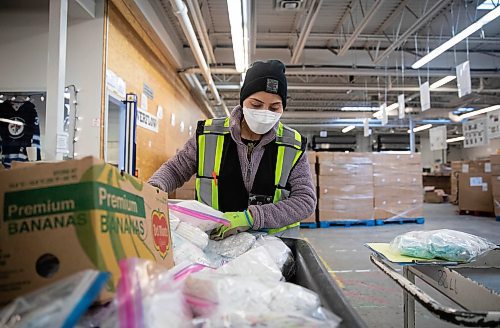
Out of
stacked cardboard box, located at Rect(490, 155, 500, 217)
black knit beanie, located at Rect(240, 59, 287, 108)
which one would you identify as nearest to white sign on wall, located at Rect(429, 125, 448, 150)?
stacked cardboard box, located at Rect(490, 155, 500, 217)

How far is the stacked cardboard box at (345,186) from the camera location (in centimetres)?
641

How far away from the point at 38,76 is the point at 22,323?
367 cm

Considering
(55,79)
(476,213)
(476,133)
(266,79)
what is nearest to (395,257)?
(266,79)

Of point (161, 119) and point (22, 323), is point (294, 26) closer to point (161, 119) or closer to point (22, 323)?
point (161, 119)

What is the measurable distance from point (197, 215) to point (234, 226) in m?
0.15

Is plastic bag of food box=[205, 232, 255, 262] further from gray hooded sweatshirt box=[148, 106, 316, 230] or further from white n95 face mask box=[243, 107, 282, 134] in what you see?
white n95 face mask box=[243, 107, 282, 134]

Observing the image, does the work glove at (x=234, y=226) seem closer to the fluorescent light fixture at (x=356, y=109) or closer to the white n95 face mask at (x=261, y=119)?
the white n95 face mask at (x=261, y=119)

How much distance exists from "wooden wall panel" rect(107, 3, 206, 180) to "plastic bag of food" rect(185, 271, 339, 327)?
12.2ft

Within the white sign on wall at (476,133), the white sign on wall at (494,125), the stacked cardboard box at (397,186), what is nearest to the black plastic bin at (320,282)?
the stacked cardboard box at (397,186)

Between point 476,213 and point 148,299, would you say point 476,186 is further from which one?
point 148,299

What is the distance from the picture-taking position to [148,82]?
5074mm

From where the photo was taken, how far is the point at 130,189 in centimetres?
62

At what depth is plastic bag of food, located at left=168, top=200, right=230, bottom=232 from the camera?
0.96 metres

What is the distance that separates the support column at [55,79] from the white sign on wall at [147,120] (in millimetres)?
1816
